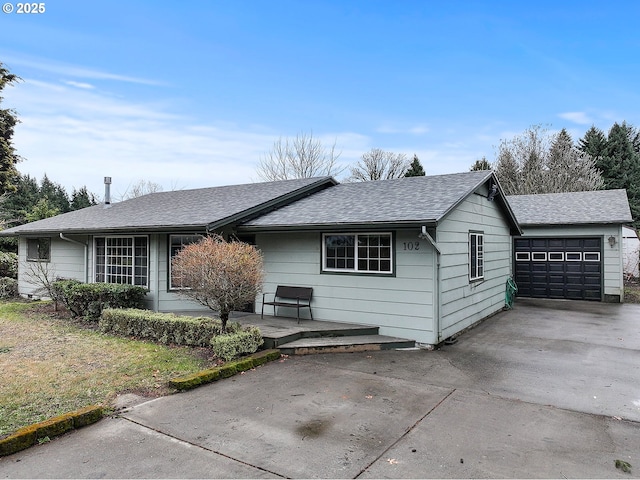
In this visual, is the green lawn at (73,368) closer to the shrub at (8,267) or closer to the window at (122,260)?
the window at (122,260)

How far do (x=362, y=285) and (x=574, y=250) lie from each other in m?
9.94

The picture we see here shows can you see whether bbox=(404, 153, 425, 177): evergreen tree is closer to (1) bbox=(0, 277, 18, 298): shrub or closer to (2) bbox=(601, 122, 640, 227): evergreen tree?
(2) bbox=(601, 122, 640, 227): evergreen tree

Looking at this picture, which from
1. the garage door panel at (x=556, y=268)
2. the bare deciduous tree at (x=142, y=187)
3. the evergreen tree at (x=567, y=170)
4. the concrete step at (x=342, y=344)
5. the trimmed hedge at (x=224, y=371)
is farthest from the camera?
the bare deciduous tree at (x=142, y=187)

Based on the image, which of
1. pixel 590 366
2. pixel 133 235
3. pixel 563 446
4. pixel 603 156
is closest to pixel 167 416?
pixel 563 446

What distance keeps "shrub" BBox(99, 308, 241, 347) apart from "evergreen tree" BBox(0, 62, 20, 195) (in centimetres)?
1609

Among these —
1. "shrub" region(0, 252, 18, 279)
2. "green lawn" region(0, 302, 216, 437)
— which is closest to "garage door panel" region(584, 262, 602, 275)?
"green lawn" region(0, 302, 216, 437)

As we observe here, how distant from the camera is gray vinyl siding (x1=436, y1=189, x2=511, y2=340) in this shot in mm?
7785

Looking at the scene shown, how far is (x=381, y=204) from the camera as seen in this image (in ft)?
27.8

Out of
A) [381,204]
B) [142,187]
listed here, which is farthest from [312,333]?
[142,187]

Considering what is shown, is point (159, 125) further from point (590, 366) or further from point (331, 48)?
point (590, 366)

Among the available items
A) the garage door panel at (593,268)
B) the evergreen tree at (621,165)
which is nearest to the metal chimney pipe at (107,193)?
the garage door panel at (593,268)

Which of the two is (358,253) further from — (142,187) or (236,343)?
(142,187)

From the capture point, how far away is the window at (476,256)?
9.29 m

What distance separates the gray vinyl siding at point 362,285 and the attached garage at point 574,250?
349 inches
